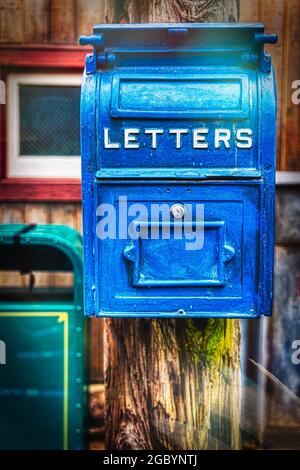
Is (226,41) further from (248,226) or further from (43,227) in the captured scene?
(43,227)

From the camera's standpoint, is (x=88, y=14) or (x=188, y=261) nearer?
(x=188, y=261)

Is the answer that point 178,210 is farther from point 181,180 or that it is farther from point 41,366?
point 41,366

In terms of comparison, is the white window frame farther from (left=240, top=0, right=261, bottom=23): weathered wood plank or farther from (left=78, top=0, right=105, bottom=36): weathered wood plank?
(left=240, top=0, right=261, bottom=23): weathered wood plank

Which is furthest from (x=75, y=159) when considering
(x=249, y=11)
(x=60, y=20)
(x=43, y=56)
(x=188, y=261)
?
(x=188, y=261)

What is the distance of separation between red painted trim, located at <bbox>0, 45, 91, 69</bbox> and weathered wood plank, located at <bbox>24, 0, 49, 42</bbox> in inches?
2.3

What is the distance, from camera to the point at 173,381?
6.00 ft

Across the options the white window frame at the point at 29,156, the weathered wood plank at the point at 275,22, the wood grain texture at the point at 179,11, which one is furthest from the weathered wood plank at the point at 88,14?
the wood grain texture at the point at 179,11

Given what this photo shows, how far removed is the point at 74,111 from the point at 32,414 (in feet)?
5.74

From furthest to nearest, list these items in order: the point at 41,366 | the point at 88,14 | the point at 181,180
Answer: the point at 88,14 → the point at 41,366 → the point at 181,180

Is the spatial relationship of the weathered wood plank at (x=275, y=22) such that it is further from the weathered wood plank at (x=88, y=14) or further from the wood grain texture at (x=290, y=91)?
the weathered wood plank at (x=88, y=14)

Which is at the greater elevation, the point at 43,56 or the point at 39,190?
the point at 43,56

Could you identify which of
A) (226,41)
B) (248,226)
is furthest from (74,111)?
(248,226)

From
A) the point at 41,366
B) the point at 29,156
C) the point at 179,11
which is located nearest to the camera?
the point at 179,11

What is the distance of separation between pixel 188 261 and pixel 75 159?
1.67 meters
